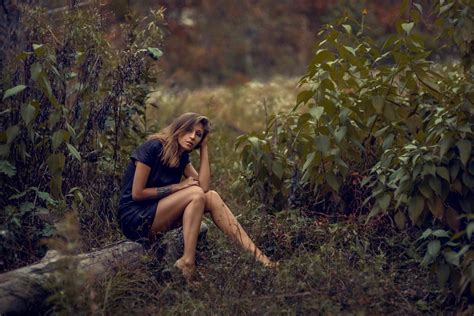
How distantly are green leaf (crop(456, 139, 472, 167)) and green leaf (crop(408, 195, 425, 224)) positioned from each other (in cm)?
38

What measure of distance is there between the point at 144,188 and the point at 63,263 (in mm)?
1525

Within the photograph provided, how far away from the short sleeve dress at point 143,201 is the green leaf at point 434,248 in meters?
2.09

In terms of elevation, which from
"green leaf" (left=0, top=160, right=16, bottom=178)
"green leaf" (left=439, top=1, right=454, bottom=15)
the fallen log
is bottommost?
the fallen log

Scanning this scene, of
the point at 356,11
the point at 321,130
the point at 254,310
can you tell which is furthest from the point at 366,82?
the point at 356,11

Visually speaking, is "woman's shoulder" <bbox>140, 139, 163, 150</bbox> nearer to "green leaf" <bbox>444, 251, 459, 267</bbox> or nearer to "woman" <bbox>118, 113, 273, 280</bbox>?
"woman" <bbox>118, 113, 273, 280</bbox>

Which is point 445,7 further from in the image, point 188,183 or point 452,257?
point 188,183

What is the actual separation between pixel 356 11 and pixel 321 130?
1057cm

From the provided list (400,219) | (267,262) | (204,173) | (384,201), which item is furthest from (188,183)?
(400,219)

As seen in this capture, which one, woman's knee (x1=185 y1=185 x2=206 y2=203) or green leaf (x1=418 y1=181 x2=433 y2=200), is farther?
woman's knee (x1=185 y1=185 x2=206 y2=203)

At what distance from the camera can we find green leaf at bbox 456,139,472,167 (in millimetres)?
5414

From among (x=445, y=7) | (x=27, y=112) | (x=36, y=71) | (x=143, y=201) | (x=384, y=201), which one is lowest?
(x=143, y=201)

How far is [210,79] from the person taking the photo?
66.7ft

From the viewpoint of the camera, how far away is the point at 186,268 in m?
5.95

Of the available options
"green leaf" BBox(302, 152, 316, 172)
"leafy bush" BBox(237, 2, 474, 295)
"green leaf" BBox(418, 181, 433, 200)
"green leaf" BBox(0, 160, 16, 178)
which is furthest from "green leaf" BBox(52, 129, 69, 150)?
"green leaf" BBox(418, 181, 433, 200)
